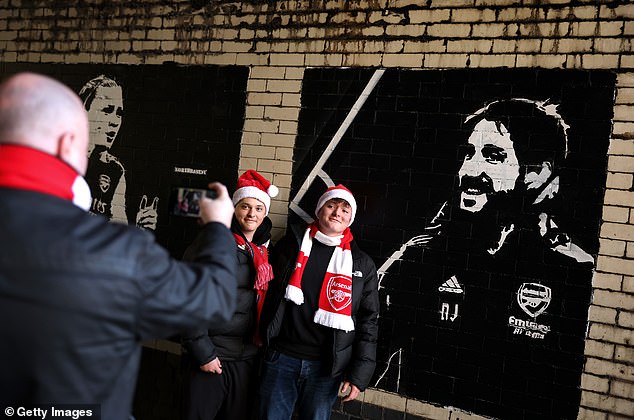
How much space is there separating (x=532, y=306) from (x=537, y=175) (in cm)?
96

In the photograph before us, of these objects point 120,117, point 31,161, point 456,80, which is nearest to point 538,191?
point 456,80

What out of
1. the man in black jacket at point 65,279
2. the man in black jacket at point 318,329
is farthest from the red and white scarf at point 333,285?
the man in black jacket at point 65,279

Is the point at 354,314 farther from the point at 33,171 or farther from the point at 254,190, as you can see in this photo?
the point at 33,171

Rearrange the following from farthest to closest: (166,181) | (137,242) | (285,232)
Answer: (166,181) < (285,232) < (137,242)

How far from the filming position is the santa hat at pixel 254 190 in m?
3.98

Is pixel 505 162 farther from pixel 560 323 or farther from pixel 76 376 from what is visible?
pixel 76 376

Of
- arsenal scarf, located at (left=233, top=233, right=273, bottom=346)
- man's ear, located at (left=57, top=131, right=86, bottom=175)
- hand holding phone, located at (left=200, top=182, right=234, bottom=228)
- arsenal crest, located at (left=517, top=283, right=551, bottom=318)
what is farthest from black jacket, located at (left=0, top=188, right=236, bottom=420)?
arsenal crest, located at (left=517, top=283, right=551, bottom=318)

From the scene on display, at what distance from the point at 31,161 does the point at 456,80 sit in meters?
3.26

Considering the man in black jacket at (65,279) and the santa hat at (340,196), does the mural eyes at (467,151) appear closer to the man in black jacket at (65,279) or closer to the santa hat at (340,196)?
the santa hat at (340,196)

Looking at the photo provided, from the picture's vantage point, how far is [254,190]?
399cm

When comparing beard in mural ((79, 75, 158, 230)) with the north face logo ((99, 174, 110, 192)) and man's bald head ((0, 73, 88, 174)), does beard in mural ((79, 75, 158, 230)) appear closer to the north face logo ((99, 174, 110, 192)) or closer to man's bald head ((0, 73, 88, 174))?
the north face logo ((99, 174, 110, 192))

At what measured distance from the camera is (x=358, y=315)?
389 cm

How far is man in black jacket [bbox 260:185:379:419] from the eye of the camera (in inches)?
145

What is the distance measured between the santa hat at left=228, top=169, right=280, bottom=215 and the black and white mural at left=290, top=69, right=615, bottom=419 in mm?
523
